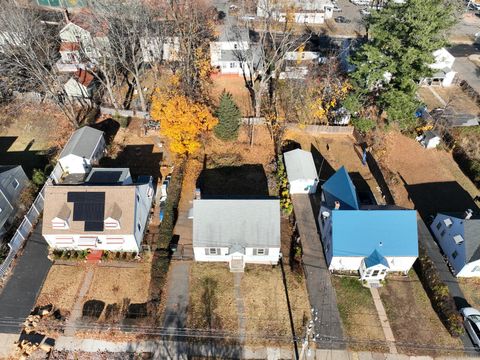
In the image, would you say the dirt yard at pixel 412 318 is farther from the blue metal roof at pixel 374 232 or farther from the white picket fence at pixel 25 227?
the white picket fence at pixel 25 227

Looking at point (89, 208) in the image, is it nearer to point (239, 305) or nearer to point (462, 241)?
point (239, 305)

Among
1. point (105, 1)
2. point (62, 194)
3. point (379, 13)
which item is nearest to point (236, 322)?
point (62, 194)

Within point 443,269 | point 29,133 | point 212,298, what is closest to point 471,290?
point 443,269

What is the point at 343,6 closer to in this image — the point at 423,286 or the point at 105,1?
the point at 105,1

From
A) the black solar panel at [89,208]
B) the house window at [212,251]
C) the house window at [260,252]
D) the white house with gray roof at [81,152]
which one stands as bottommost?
the house window at [260,252]

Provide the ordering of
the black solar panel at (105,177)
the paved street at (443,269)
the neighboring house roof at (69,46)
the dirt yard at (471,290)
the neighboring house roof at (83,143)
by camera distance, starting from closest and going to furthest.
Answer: the paved street at (443,269) < the dirt yard at (471,290) < the black solar panel at (105,177) < the neighboring house roof at (83,143) < the neighboring house roof at (69,46)

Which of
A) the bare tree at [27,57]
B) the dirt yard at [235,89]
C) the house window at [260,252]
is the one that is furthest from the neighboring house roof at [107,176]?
the dirt yard at [235,89]

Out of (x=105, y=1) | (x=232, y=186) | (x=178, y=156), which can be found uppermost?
(x=105, y=1)
